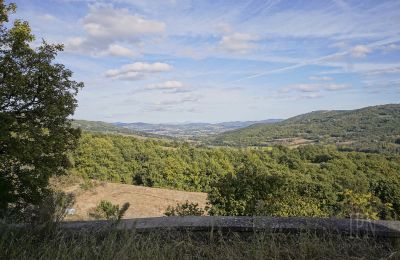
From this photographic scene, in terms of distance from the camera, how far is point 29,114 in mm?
13828

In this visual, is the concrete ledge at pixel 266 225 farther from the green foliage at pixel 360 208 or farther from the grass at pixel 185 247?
the green foliage at pixel 360 208

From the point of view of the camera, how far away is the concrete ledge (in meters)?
3.22

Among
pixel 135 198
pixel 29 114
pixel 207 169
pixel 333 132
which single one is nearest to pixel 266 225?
pixel 29 114

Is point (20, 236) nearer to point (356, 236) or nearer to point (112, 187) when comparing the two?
point (356, 236)

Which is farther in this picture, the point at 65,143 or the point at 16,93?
the point at 65,143

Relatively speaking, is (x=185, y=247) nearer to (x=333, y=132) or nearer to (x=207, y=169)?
(x=207, y=169)

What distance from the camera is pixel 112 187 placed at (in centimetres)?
3403

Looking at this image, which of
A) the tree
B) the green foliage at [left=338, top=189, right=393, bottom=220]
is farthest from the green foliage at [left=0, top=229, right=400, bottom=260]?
the tree

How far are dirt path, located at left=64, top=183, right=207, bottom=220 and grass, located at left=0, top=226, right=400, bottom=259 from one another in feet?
76.2

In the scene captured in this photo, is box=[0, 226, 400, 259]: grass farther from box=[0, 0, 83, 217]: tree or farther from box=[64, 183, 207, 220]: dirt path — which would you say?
box=[64, 183, 207, 220]: dirt path

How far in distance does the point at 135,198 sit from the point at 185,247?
2946cm

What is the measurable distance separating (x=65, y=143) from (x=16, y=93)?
2.66m

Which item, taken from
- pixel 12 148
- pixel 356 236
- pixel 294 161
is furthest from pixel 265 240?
pixel 294 161

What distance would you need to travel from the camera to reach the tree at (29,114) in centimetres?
1263
